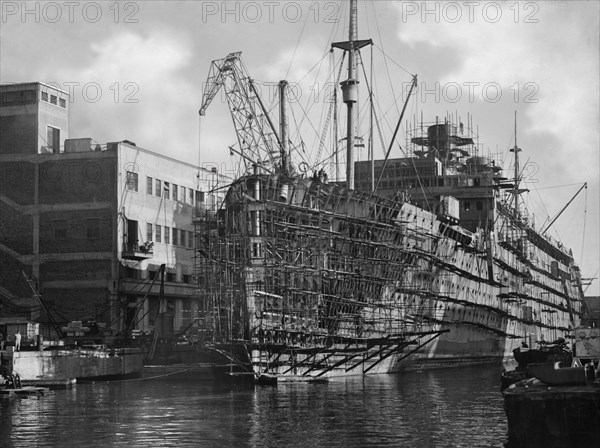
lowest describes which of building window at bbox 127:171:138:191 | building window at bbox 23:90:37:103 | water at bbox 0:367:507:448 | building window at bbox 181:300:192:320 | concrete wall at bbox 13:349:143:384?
water at bbox 0:367:507:448

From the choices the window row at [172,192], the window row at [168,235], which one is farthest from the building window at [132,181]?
the window row at [168,235]

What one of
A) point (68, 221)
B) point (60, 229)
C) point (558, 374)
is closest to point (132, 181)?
point (68, 221)

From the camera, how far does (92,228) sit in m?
81.9

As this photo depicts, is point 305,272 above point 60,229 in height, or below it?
below

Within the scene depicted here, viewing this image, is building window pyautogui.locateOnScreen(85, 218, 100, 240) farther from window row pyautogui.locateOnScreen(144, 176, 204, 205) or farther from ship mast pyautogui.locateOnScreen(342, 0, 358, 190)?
ship mast pyautogui.locateOnScreen(342, 0, 358, 190)

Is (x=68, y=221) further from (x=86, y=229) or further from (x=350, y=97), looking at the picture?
(x=350, y=97)

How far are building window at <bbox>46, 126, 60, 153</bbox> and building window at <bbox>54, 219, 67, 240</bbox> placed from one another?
252 inches

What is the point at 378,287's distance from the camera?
6812 centimetres

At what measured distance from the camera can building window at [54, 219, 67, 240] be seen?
3253 inches

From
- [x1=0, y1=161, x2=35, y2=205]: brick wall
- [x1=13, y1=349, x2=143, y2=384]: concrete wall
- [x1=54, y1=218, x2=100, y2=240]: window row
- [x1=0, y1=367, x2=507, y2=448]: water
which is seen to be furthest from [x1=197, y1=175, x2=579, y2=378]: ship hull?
[x1=0, y1=161, x2=35, y2=205]: brick wall

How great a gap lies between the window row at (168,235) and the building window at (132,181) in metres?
3.88

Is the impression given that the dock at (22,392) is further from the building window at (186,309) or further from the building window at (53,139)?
the building window at (186,309)

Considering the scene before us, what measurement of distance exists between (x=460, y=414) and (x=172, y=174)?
183 feet

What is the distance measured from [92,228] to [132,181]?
215 inches
